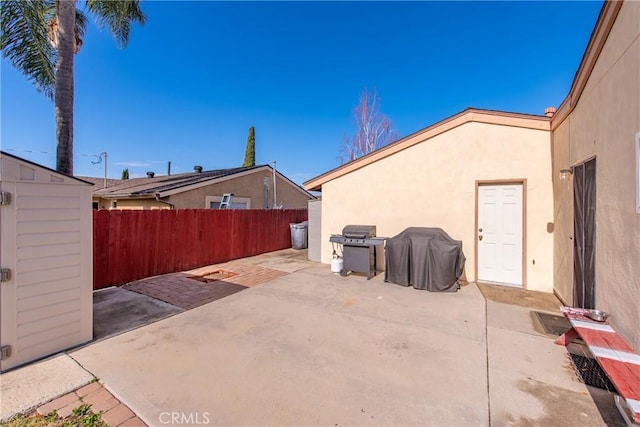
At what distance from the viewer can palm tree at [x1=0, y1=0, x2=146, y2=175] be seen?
5.54 meters

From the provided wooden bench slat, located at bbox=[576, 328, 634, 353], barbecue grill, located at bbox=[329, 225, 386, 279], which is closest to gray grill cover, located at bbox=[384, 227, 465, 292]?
barbecue grill, located at bbox=[329, 225, 386, 279]

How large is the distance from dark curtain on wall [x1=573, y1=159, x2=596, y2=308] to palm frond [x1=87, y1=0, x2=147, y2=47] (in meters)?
10.9

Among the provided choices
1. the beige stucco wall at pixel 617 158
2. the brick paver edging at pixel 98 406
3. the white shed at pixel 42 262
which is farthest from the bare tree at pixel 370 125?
the brick paver edging at pixel 98 406

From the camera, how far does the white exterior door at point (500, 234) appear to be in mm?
5867

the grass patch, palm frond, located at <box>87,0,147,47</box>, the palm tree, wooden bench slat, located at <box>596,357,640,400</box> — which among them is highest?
palm frond, located at <box>87,0,147,47</box>

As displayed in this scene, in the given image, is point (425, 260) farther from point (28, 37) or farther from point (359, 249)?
point (28, 37)

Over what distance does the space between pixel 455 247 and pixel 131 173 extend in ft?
113

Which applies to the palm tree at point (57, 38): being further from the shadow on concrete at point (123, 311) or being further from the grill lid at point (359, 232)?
the grill lid at point (359, 232)

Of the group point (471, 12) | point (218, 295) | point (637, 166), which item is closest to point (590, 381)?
point (637, 166)

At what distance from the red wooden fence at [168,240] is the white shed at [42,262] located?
3.06 m

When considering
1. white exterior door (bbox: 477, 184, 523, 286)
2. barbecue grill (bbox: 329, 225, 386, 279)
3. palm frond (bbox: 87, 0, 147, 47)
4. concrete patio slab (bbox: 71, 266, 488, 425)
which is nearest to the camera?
concrete patio slab (bbox: 71, 266, 488, 425)

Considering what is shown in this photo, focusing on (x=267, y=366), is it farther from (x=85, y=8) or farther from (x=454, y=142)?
(x=85, y=8)

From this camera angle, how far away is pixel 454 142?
638 centimetres

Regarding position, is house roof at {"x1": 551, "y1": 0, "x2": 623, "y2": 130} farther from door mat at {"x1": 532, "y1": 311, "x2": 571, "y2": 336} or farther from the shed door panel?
the shed door panel
